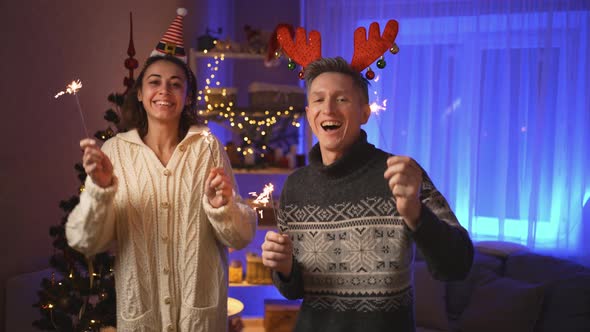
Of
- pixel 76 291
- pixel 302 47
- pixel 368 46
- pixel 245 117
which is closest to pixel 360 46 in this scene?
pixel 368 46

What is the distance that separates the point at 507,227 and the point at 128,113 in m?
2.99

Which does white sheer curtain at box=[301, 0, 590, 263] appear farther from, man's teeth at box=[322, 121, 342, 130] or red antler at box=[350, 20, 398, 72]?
man's teeth at box=[322, 121, 342, 130]

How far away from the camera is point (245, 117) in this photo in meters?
3.10

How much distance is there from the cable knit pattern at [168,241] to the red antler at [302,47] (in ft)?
1.60

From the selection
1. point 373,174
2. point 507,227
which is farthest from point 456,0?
point 373,174

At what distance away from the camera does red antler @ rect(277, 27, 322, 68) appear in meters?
1.46

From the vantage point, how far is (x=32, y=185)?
2443 millimetres

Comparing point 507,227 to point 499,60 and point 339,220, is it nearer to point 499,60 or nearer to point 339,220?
point 499,60

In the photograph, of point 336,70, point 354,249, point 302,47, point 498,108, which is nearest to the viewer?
point 354,249

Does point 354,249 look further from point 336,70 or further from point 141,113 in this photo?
point 141,113

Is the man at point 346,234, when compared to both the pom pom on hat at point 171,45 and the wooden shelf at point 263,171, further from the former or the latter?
the wooden shelf at point 263,171

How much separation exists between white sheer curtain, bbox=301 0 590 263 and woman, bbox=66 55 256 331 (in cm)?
218

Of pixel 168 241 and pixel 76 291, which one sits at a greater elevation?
pixel 168 241

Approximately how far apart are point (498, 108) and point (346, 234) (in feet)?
8.87
